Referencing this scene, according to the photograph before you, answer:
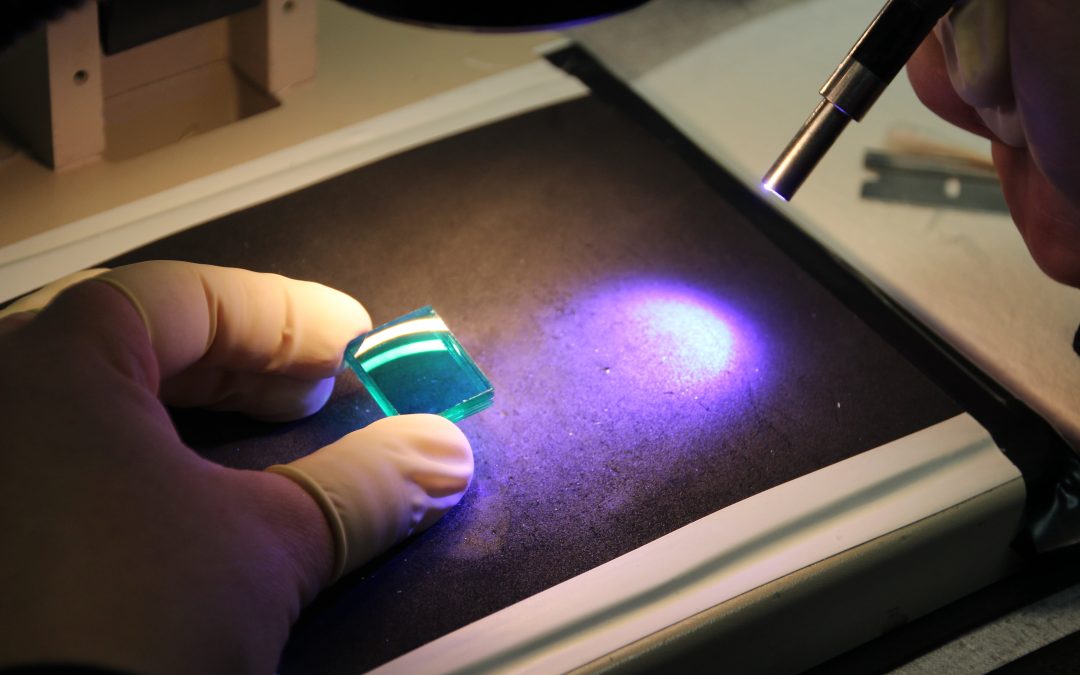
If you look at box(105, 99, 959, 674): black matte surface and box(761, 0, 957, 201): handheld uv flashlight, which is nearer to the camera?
box(761, 0, 957, 201): handheld uv flashlight

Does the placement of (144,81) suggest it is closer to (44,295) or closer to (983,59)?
(44,295)

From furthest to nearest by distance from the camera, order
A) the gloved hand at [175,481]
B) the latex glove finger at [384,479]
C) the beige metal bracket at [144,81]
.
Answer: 1. the beige metal bracket at [144,81]
2. the latex glove finger at [384,479]
3. the gloved hand at [175,481]

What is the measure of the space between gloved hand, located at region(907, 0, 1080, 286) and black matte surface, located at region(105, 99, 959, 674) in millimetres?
155

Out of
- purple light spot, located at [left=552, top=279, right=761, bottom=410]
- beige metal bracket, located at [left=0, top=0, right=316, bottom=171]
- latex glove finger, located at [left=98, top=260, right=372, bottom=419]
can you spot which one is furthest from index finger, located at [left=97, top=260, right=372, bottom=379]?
beige metal bracket, located at [left=0, top=0, right=316, bottom=171]

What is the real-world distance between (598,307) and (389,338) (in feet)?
0.61

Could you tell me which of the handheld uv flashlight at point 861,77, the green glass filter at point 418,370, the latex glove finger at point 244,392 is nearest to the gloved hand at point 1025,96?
the handheld uv flashlight at point 861,77

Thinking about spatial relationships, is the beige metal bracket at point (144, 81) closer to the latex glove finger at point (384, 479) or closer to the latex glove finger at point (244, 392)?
the latex glove finger at point (244, 392)

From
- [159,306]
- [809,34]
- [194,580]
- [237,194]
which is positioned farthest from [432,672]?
[809,34]

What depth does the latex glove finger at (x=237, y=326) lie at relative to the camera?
66 centimetres

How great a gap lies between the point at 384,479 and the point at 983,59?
0.48 metres

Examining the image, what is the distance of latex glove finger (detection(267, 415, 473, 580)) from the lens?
634 mm

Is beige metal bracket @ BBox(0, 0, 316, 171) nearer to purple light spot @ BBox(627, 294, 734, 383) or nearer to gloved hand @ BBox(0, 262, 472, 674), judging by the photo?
gloved hand @ BBox(0, 262, 472, 674)

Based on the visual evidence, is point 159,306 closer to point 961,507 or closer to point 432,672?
point 432,672

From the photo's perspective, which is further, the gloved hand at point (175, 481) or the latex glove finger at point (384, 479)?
the latex glove finger at point (384, 479)
